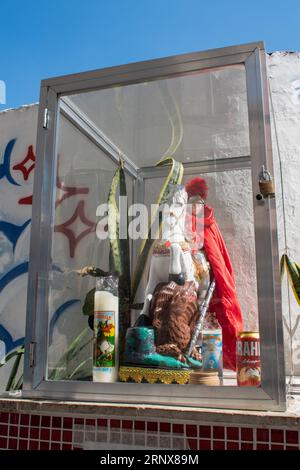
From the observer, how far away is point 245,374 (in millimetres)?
953

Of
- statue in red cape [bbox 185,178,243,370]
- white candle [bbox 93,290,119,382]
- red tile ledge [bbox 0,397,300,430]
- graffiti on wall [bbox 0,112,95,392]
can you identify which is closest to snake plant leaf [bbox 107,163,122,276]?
white candle [bbox 93,290,119,382]

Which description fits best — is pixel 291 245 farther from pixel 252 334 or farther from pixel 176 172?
pixel 252 334

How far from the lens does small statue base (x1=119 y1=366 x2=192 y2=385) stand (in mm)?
1003

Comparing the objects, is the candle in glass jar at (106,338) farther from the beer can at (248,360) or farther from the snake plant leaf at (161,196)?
the beer can at (248,360)

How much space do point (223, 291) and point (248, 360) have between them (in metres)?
0.24

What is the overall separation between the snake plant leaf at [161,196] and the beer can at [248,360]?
35 centimetres

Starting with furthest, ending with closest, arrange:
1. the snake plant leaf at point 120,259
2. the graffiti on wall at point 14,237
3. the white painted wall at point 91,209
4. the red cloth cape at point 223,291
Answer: the graffiti on wall at point 14,237, the white painted wall at point 91,209, the snake plant leaf at point 120,259, the red cloth cape at point 223,291

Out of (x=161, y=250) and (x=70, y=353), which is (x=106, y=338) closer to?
(x=70, y=353)

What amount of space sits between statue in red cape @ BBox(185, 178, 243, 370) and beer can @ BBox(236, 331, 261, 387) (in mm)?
61

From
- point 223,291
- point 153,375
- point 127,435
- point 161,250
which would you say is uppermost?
point 161,250

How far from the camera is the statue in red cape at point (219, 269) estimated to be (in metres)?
1.08

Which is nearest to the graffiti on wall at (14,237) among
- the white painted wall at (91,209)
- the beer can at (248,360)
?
the white painted wall at (91,209)

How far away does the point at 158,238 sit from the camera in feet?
4.04

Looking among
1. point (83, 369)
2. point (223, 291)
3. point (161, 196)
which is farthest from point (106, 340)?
point (161, 196)
